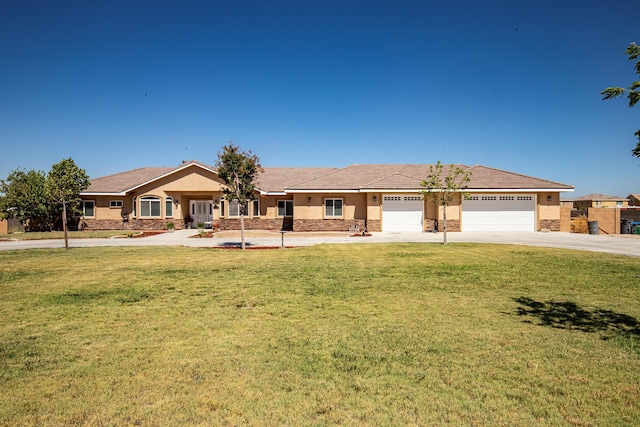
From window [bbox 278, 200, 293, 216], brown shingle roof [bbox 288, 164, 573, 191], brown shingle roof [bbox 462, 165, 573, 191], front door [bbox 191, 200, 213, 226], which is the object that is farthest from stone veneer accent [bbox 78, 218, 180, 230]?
brown shingle roof [bbox 462, 165, 573, 191]

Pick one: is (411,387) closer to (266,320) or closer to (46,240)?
(266,320)

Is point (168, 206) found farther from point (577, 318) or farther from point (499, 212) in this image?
point (577, 318)

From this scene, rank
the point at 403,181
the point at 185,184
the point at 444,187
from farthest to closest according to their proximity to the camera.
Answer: the point at 185,184
the point at 403,181
the point at 444,187

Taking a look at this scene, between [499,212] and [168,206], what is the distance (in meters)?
26.9

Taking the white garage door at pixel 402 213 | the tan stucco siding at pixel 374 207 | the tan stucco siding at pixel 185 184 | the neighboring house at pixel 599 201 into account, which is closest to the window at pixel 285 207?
the tan stucco siding at pixel 185 184

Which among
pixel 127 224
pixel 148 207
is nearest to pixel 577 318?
pixel 148 207

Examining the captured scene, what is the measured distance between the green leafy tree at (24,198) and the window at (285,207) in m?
18.4

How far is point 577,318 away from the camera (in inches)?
246

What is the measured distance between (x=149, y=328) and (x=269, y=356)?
2.53 metres

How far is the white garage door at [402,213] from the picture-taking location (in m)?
26.3

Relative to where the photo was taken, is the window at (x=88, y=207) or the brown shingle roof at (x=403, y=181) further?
the window at (x=88, y=207)

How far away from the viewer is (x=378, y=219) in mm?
26328

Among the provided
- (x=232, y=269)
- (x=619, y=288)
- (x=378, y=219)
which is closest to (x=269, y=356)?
(x=232, y=269)

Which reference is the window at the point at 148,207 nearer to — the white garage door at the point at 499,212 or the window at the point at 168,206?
the window at the point at 168,206
